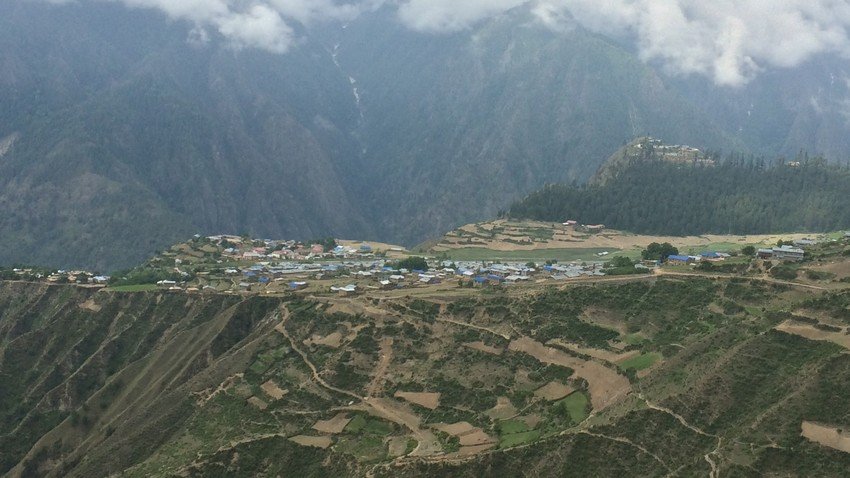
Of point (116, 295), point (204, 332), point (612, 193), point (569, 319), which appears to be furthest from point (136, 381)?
point (612, 193)

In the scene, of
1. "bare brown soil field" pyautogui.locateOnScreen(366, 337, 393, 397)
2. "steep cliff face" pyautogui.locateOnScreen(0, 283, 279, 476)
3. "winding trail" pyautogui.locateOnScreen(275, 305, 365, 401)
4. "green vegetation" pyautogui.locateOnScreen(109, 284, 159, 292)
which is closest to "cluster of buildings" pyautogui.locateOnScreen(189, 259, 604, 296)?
"green vegetation" pyautogui.locateOnScreen(109, 284, 159, 292)

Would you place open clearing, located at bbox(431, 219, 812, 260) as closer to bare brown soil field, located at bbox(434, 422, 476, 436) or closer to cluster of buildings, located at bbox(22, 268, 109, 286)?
cluster of buildings, located at bbox(22, 268, 109, 286)

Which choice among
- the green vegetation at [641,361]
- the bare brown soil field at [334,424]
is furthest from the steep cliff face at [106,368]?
the green vegetation at [641,361]

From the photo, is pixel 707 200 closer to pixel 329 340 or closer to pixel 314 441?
pixel 329 340

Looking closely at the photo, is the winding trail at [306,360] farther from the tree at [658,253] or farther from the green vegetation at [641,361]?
the tree at [658,253]

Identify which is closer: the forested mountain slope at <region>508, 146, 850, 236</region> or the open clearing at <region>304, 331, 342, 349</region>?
the open clearing at <region>304, 331, 342, 349</region>

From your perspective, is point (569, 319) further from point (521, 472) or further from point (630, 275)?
point (521, 472)

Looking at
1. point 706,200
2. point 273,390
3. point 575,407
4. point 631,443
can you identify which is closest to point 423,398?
point 575,407
